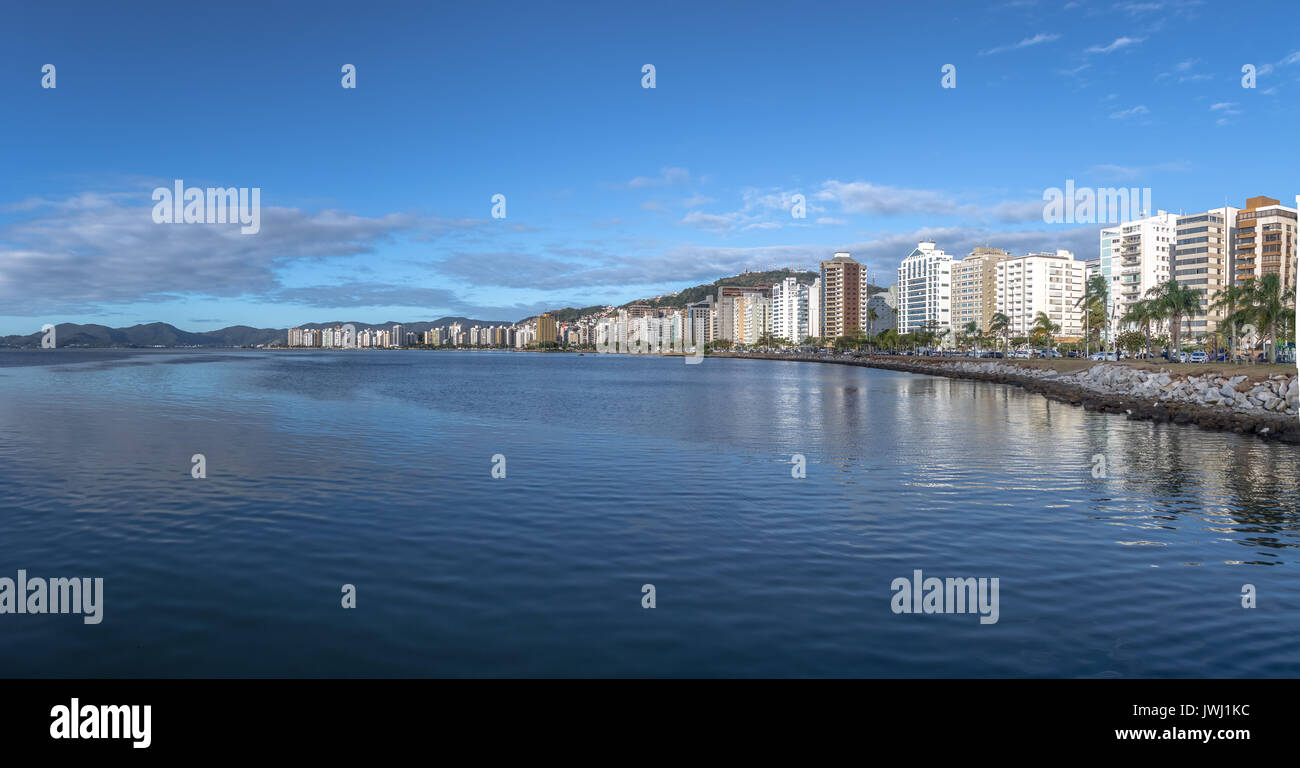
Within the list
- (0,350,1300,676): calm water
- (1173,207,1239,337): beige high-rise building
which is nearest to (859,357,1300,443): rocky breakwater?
(0,350,1300,676): calm water

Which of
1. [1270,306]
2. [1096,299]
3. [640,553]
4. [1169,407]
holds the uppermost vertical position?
[1096,299]

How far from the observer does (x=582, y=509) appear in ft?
57.8

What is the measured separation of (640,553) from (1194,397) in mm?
48205

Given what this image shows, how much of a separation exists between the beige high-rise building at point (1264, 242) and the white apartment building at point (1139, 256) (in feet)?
52.7

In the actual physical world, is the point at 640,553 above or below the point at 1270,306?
below

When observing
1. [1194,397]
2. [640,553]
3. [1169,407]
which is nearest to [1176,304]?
[1194,397]

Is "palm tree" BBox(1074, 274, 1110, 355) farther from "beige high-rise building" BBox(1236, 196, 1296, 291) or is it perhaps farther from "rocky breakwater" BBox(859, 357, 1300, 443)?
"rocky breakwater" BBox(859, 357, 1300, 443)

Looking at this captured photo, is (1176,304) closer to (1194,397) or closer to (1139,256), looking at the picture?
(1194,397)

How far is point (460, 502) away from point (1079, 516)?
14.0 m

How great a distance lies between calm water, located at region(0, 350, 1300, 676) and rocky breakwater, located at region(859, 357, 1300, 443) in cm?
789

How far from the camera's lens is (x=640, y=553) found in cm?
1374

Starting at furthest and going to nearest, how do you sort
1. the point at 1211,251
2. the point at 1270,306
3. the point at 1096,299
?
the point at 1211,251 < the point at 1096,299 < the point at 1270,306

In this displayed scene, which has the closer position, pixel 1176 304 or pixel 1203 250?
pixel 1176 304
